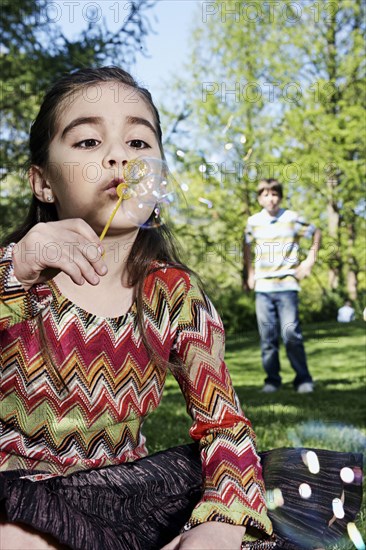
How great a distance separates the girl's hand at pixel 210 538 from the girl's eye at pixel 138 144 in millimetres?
765

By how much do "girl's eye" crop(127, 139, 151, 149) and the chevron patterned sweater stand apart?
33 centimetres

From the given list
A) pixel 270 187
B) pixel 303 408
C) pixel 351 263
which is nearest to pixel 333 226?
pixel 351 263

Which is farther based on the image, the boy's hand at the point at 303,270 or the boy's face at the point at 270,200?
the boy's face at the point at 270,200

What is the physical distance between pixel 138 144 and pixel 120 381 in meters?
0.49

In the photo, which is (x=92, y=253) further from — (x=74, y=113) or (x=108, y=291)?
(x=74, y=113)

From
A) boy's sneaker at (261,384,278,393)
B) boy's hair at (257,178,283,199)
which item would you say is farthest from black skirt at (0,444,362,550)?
boy's hair at (257,178,283,199)

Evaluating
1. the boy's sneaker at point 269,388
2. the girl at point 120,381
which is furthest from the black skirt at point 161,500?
the boy's sneaker at point 269,388

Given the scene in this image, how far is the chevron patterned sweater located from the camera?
1462 mm

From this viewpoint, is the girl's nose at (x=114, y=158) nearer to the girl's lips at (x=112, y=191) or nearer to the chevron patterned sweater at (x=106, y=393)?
the girl's lips at (x=112, y=191)

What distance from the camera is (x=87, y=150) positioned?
1576mm

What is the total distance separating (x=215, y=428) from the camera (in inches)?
Answer: 59.4

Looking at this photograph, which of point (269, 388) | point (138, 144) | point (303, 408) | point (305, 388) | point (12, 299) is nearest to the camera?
point (12, 299)

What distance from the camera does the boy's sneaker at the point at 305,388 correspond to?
5594 mm

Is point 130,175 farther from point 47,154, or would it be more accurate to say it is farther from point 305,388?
point 305,388
